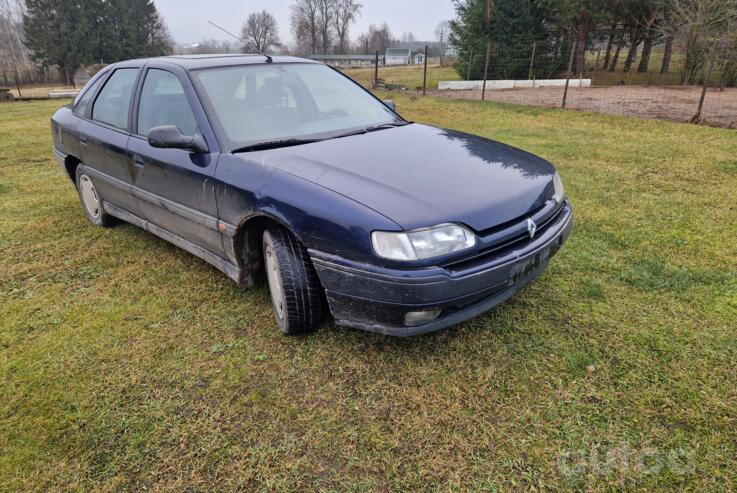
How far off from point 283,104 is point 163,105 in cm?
81

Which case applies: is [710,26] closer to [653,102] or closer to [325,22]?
[653,102]

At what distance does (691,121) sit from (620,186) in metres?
5.40

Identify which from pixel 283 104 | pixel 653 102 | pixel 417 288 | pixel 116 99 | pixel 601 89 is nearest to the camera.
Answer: pixel 417 288

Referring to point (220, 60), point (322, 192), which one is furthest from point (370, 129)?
point (220, 60)

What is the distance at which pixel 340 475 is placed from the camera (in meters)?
1.81

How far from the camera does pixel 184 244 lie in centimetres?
314

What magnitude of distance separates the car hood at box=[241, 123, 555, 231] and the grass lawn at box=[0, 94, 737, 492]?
773 mm

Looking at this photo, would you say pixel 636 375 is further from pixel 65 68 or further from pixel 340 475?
pixel 65 68

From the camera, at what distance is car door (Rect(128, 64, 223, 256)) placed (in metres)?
2.72

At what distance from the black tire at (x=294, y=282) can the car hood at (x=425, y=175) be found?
37 cm

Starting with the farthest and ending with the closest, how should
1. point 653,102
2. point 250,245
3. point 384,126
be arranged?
point 653,102
point 384,126
point 250,245

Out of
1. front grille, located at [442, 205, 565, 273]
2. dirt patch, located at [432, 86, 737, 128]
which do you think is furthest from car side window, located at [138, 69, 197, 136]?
dirt patch, located at [432, 86, 737, 128]

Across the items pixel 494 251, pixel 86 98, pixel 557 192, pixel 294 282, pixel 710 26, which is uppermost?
pixel 710 26

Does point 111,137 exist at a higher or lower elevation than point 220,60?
lower
